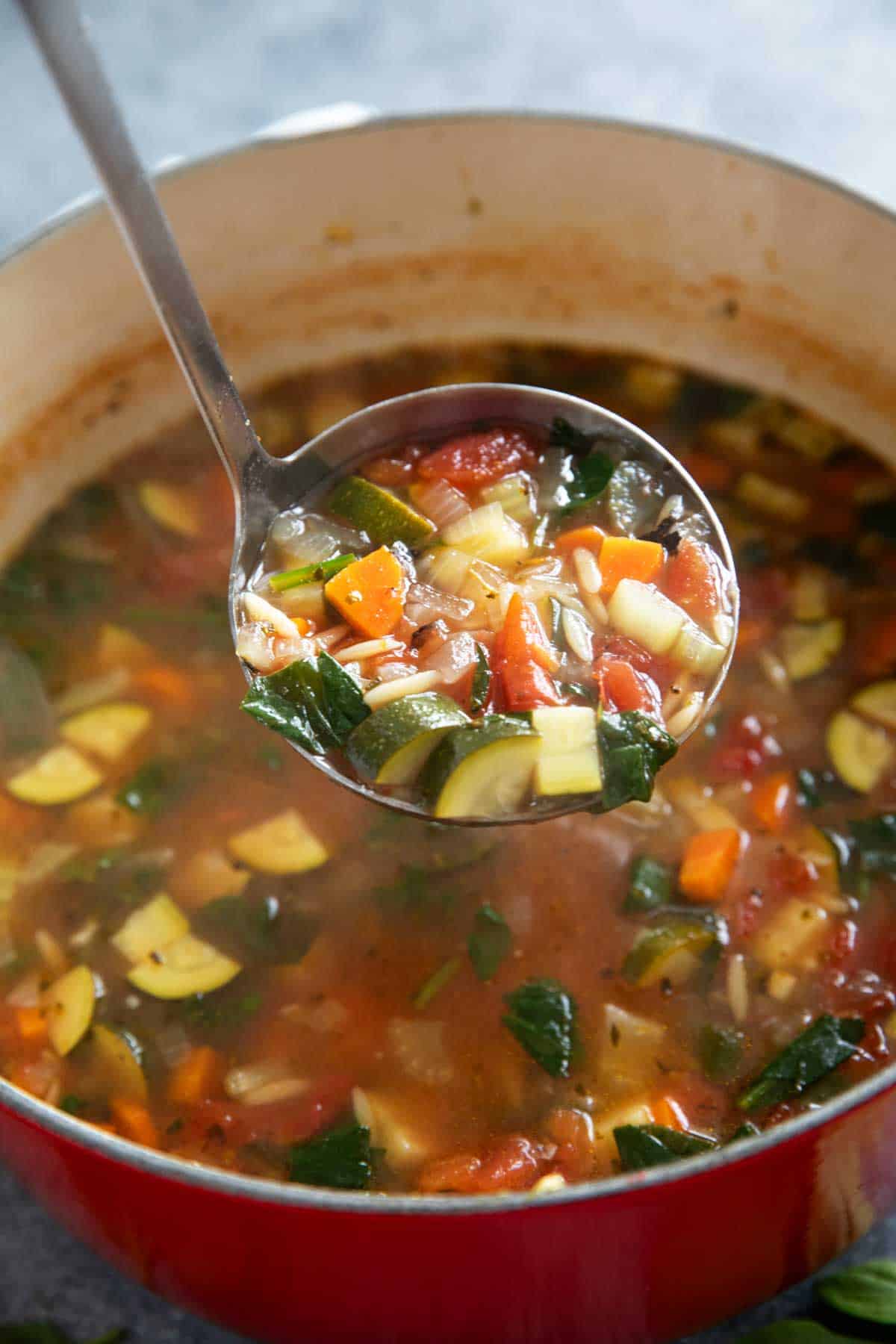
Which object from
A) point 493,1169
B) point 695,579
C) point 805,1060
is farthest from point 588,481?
point 493,1169

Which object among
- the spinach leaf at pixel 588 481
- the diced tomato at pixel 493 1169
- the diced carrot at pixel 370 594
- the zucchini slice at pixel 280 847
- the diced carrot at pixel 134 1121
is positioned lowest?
the diced carrot at pixel 134 1121

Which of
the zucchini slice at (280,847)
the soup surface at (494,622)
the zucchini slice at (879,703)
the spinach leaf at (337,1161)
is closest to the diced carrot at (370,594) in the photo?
the soup surface at (494,622)

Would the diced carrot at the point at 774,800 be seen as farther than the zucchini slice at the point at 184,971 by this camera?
Yes

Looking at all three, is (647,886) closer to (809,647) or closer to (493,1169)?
(493,1169)

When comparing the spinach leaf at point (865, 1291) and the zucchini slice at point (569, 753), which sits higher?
the zucchini slice at point (569, 753)

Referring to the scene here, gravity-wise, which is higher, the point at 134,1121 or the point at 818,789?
the point at 818,789

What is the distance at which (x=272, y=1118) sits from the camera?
2.34m

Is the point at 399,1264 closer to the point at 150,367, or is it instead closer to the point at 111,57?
the point at 150,367

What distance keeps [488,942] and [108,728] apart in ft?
2.90

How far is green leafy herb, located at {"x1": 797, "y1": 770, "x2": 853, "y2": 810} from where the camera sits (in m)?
2.69

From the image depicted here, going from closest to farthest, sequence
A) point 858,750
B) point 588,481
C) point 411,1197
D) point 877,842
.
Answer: point 411,1197 → point 588,481 → point 877,842 → point 858,750

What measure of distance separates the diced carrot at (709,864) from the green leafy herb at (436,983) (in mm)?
428

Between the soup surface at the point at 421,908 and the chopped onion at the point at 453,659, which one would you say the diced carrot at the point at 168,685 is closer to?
the soup surface at the point at 421,908

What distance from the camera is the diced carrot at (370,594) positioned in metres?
2.26
